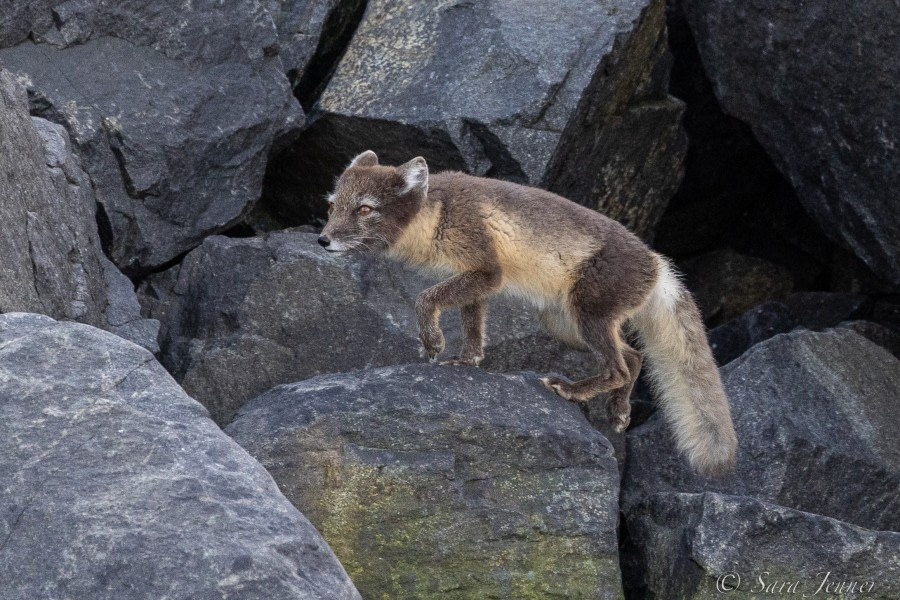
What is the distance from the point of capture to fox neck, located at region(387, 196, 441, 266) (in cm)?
685

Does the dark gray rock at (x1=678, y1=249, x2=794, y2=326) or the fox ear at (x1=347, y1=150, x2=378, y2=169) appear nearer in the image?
the fox ear at (x1=347, y1=150, x2=378, y2=169)

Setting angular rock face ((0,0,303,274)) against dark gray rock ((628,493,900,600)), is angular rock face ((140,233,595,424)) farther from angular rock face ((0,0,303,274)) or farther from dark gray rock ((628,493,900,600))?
dark gray rock ((628,493,900,600))

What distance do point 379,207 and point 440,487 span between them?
1.73m

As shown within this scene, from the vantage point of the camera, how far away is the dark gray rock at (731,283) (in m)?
10.5

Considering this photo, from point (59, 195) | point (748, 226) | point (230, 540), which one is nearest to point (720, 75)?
point (748, 226)

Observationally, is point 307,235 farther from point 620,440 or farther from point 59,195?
point 620,440

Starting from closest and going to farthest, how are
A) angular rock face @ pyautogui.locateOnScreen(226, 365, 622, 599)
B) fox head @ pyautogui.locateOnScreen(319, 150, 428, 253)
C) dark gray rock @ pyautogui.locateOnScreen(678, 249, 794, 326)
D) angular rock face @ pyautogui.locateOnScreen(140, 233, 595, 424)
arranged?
angular rock face @ pyautogui.locateOnScreen(226, 365, 622, 599)
fox head @ pyautogui.locateOnScreen(319, 150, 428, 253)
angular rock face @ pyautogui.locateOnScreen(140, 233, 595, 424)
dark gray rock @ pyautogui.locateOnScreen(678, 249, 794, 326)

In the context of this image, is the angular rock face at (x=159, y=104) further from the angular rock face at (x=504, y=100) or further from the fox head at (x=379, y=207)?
the fox head at (x=379, y=207)

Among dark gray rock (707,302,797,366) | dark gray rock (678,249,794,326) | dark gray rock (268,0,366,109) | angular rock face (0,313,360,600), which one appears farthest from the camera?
dark gray rock (678,249,794,326)

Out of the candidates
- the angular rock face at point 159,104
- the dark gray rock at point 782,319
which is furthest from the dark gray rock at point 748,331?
the angular rock face at point 159,104

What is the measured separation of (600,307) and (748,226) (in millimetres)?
4661

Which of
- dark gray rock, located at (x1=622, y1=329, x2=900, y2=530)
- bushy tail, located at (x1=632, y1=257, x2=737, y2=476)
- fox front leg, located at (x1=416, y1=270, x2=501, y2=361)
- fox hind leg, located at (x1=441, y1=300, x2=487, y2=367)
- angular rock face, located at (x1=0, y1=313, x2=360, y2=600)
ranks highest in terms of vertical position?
angular rock face, located at (x1=0, y1=313, x2=360, y2=600)

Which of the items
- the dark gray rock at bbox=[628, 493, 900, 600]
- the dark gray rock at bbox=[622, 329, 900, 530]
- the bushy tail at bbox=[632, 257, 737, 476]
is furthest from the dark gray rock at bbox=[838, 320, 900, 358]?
the dark gray rock at bbox=[628, 493, 900, 600]

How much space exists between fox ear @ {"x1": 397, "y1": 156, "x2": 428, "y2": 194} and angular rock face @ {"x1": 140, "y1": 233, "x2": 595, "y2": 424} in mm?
901
